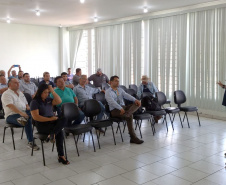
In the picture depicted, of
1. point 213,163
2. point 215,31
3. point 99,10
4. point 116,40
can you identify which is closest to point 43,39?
point 116,40

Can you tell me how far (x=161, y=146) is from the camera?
16.8 feet

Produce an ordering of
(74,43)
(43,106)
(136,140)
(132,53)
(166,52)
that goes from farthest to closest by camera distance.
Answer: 1. (74,43)
2. (132,53)
3. (166,52)
4. (136,140)
5. (43,106)

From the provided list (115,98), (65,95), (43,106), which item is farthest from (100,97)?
(43,106)

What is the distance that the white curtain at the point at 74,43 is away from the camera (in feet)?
40.4

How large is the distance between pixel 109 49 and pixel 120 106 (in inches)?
229

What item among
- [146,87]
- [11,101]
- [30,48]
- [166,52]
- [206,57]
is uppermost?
[30,48]

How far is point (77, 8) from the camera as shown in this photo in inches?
327

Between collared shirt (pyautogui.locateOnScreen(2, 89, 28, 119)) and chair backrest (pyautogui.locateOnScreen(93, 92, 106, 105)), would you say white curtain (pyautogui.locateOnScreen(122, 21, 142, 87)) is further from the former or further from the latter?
collared shirt (pyautogui.locateOnScreen(2, 89, 28, 119))

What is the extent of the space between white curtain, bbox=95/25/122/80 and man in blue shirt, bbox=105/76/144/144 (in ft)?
16.1

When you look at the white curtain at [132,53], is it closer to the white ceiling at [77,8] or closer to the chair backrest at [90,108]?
the white ceiling at [77,8]

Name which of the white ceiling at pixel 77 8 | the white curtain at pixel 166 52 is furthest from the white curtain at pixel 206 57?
the white ceiling at pixel 77 8

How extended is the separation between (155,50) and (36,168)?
6.11 m

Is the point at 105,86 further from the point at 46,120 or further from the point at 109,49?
the point at 46,120

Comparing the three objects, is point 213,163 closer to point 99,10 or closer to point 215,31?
point 215,31
